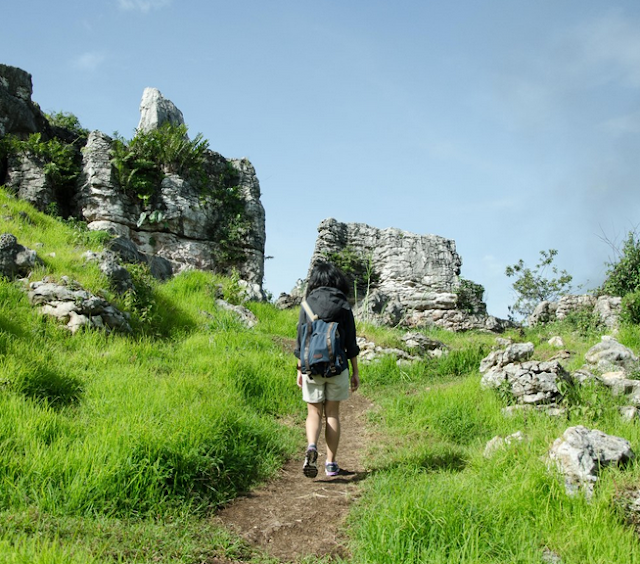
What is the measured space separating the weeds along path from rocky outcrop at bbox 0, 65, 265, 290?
10.0 m

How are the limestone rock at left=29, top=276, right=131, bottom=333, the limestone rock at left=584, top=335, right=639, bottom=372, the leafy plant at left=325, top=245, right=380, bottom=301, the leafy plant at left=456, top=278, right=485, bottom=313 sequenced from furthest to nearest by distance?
the leafy plant at left=325, top=245, right=380, bottom=301
the leafy plant at left=456, top=278, right=485, bottom=313
the limestone rock at left=29, top=276, right=131, bottom=333
the limestone rock at left=584, top=335, right=639, bottom=372

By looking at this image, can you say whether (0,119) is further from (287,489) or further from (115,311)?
(287,489)

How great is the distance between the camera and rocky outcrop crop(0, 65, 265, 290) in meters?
15.8

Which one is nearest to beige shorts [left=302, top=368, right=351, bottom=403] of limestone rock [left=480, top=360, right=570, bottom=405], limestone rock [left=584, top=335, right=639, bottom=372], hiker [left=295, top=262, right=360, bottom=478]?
hiker [left=295, top=262, right=360, bottom=478]

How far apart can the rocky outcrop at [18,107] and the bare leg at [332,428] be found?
1506cm

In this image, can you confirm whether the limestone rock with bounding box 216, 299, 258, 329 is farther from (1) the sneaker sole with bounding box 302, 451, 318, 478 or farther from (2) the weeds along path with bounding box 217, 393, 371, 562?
(1) the sneaker sole with bounding box 302, 451, 318, 478

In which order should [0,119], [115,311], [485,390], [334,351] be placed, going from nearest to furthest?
1. [334,351]
2. [485,390]
3. [115,311]
4. [0,119]

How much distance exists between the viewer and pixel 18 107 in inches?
643

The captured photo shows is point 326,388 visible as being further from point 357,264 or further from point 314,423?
point 357,264

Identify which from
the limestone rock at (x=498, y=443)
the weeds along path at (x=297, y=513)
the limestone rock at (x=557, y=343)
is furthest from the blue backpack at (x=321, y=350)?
the limestone rock at (x=557, y=343)

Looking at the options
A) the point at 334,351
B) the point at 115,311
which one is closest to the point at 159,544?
the point at 334,351

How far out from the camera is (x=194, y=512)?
442 cm

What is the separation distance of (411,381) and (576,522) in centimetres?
585

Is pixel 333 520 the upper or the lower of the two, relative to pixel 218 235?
lower
